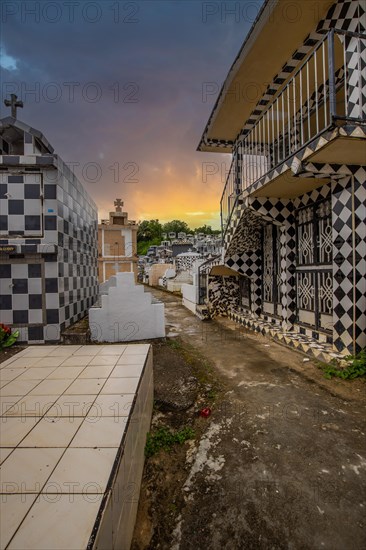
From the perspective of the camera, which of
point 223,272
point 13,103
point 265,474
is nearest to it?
point 265,474

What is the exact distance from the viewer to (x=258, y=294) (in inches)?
306

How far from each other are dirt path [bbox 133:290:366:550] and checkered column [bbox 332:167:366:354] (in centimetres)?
96

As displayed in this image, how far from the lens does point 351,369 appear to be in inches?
157

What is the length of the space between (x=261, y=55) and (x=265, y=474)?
267 inches

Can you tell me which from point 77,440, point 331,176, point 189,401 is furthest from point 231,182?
point 77,440

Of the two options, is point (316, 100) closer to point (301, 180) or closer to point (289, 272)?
point (301, 180)

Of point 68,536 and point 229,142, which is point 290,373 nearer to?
point 68,536

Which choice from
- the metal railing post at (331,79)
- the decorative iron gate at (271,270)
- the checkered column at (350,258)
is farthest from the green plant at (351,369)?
the metal railing post at (331,79)

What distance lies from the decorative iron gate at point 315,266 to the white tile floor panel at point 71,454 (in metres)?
4.10

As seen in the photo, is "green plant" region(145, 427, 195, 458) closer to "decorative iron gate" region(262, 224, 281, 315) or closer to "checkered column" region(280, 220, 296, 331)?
"checkered column" region(280, 220, 296, 331)

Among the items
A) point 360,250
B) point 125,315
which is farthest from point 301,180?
point 125,315

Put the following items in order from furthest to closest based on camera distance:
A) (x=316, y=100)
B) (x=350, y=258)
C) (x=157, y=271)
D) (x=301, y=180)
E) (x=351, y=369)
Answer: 1. (x=157, y=271)
2. (x=301, y=180)
3. (x=350, y=258)
4. (x=351, y=369)
5. (x=316, y=100)

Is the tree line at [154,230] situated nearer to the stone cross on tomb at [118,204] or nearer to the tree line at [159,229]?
the tree line at [159,229]

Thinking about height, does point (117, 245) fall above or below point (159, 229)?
below
